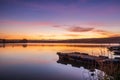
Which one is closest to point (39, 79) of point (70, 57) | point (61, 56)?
point (70, 57)

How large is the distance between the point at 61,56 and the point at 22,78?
18.4 meters

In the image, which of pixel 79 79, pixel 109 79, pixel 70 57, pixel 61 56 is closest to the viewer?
pixel 109 79

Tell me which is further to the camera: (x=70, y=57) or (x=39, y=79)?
(x=70, y=57)

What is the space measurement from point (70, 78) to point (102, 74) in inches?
502

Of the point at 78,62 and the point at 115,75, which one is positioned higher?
the point at 115,75

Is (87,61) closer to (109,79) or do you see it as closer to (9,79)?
(9,79)

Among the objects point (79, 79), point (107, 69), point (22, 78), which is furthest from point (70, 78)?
point (107, 69)

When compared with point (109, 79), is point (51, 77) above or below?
below

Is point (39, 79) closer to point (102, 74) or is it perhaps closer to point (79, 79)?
point (79, 79)

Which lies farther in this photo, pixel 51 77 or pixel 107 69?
pixel 51 77

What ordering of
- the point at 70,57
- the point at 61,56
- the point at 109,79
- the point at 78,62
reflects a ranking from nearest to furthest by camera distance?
the point at 109,79 → the point at 78,62 → the point at 70,57 → the point at 61,56

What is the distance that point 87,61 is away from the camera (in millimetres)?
28203

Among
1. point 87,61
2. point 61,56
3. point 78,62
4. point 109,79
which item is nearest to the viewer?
point 109,79

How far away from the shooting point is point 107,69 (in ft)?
23.2
